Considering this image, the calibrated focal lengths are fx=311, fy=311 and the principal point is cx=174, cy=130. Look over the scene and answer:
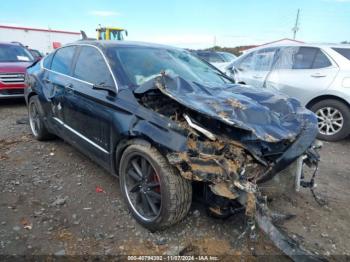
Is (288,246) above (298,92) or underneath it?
underneath

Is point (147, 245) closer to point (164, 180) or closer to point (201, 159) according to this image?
point (164, 180)

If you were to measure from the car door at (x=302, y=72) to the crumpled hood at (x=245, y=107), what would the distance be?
278 cm

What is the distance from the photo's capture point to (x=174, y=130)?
250cm

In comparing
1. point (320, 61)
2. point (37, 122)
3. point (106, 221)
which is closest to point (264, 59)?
point (320, 61)

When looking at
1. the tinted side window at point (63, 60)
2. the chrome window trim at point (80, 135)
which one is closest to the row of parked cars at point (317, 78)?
the tinted side window at point (63, 60)

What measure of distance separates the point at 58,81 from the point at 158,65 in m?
1.55

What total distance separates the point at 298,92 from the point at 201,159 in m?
4.20

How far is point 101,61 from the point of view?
3445mm

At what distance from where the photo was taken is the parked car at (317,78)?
548 centimetres

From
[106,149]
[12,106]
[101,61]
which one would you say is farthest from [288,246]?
[12,106]

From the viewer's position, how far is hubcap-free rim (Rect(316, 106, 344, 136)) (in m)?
5.52

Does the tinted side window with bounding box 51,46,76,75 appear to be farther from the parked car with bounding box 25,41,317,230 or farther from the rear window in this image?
the rear window

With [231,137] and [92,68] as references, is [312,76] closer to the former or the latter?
[231,137]

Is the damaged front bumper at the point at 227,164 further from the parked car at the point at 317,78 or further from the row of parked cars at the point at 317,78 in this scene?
the parked car at the point at 317,78
